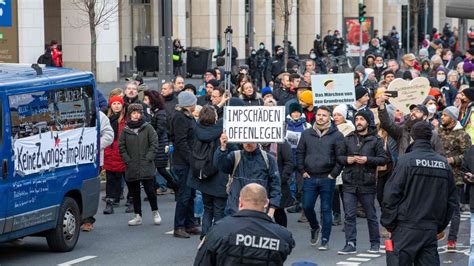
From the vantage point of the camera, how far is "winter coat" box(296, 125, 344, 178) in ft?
47.3

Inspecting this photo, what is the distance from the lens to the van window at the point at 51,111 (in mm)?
13031

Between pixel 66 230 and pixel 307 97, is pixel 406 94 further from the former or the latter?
pixel 66 230

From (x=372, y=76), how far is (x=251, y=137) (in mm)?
12084

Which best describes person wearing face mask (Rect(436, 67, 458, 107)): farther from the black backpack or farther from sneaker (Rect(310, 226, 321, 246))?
the black backpack

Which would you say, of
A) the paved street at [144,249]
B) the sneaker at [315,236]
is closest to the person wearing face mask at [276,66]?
the paved street at [144,249]

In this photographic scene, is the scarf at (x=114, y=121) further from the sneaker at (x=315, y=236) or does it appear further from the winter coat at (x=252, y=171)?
the winter coat at (x=252, y=171)

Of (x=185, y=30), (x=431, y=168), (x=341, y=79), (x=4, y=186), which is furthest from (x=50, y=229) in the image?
(x=185, y=30)

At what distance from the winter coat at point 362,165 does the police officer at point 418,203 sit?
353 centimetres

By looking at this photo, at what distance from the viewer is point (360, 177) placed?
47.2 ft

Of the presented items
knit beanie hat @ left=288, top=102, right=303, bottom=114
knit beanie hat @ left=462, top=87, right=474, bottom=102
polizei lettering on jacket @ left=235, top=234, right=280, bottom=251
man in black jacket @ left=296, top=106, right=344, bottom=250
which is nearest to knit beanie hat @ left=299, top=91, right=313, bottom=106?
knit beanie hat @ left=288, top=102, right=303, bottom=114

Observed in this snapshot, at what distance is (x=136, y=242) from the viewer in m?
15.0

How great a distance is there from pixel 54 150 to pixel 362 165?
349 centimetres

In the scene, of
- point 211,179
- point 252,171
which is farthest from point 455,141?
point 252,171

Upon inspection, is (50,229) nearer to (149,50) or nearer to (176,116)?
(176,116)
